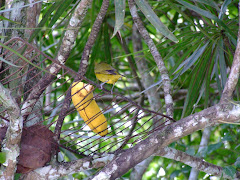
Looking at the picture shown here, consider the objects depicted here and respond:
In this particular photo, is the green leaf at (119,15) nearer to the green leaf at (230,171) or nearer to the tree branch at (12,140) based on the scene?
the tree branch at (12,140)

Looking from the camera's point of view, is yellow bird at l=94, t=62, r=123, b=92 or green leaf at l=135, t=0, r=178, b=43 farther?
yellow bird at l=94, t=62, r=123, b=92

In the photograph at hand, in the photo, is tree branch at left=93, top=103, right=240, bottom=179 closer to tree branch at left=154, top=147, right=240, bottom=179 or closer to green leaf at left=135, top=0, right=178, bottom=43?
tree branch at left=154, top=147, right=240, bottom=179

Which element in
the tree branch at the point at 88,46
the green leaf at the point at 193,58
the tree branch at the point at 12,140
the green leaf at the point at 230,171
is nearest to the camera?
the tree branch at the point at 12,140

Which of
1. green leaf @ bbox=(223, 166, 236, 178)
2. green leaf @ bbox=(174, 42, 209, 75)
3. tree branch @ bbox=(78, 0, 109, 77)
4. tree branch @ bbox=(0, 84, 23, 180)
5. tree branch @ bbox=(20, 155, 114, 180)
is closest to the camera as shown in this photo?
tree branch @ bbox=(0, 84, 23, 180)

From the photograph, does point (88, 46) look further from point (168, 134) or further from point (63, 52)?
point (168, 134)

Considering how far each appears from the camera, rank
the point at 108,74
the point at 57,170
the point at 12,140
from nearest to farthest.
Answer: the point at 12,140
the point at 57,170
the point at 108,74

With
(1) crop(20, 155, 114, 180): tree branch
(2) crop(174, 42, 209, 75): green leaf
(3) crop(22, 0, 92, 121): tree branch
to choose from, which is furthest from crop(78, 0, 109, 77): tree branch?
(2) crop(174, 42, 209, 75): green leaf

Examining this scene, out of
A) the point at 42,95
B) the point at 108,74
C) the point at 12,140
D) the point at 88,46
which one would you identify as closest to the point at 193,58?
the point at 108,74

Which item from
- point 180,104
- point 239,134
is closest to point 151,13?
point 239,134

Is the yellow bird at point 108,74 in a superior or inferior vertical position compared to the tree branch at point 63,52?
inferior

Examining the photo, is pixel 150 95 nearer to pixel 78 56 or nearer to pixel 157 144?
pixel 78 56

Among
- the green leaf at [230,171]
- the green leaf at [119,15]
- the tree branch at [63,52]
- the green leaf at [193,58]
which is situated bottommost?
the green leaf at [230,171]

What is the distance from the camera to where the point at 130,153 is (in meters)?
1.02

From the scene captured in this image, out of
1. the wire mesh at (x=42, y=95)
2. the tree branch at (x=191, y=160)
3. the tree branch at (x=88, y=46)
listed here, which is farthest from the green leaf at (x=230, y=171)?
the tree branch at (x=88, y=46)
